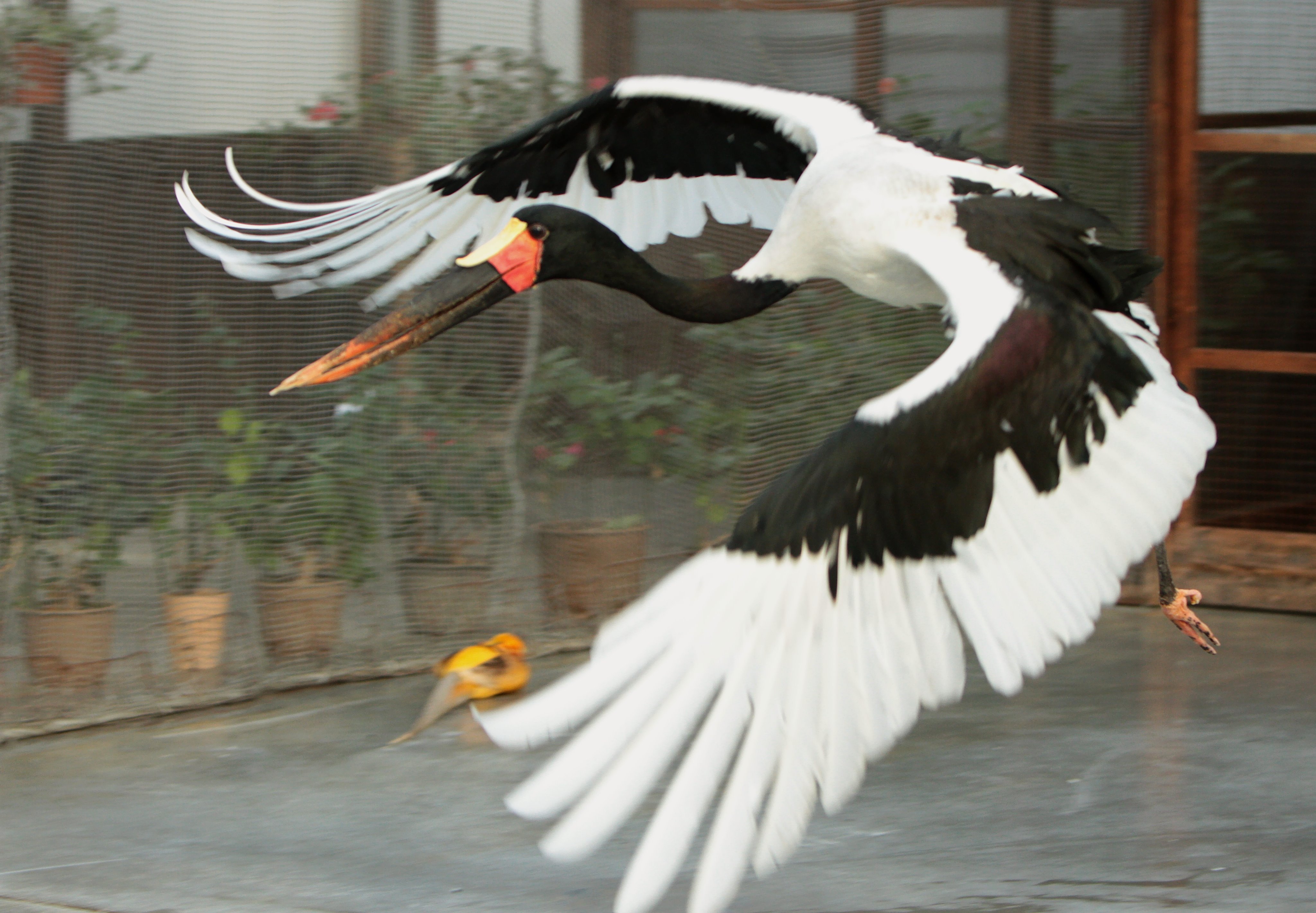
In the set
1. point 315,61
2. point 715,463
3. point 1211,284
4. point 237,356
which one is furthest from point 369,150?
point 1211,284

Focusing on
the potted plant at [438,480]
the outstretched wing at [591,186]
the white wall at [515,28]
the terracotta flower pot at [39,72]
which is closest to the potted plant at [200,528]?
the potted plant at [438,480]

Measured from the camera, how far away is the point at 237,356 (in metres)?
4.46

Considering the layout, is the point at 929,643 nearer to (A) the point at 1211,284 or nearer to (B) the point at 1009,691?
(B) the point at 1009,691

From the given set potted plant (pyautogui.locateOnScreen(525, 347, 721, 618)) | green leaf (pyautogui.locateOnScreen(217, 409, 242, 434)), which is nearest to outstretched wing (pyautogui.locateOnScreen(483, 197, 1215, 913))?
potted plant (pyautogui.locateOnScreen(525, 347, 721, 618))

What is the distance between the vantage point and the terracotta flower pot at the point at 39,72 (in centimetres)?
404

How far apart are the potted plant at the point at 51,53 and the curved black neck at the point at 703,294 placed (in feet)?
4.92

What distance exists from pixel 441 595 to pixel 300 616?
421 millimetres

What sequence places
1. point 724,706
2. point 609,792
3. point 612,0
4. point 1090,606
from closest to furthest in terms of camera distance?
point 609,792
point 724,706
point 1090,606
point 612,0

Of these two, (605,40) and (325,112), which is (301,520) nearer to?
(325,112)

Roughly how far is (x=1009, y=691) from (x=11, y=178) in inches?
114

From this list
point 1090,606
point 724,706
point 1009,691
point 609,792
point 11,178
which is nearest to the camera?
point 609,792

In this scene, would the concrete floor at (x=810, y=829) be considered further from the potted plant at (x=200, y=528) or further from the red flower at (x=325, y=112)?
the red flower at (x=325, y=112)

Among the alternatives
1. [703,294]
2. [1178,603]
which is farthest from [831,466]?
[1178,603]

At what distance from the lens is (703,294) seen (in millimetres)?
3828
